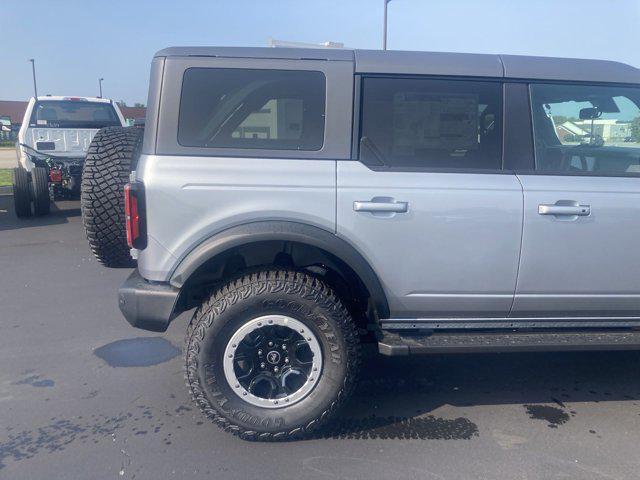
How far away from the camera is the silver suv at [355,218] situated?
325 centimetres

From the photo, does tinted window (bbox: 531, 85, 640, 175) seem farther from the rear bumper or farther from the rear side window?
the rear bumper

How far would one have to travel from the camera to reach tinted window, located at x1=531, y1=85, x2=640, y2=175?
354 centimetres

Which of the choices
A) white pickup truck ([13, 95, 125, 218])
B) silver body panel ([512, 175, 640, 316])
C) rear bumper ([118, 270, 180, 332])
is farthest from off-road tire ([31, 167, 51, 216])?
silver body panel ([512, 175, 640, 316])

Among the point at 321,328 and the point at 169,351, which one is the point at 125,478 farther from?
the point at 169,351

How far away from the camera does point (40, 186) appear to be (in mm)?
10227

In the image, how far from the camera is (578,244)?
11.1 feet

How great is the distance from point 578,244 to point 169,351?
10.0ft

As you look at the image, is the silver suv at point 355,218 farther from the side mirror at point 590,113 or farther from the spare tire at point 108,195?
the spare tire at point 108,195

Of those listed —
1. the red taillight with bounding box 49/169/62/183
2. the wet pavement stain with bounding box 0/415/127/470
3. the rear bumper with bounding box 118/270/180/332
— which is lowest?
the wet pavement stain with bounding box 0/415/127/470

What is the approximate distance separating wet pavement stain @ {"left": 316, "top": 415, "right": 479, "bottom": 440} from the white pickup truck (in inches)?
327

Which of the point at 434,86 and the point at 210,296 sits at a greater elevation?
the point at 434,86

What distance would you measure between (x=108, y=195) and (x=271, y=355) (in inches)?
56.6

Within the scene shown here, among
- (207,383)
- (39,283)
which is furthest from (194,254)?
(39,283)

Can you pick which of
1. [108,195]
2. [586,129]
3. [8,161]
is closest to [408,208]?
[586,129]
